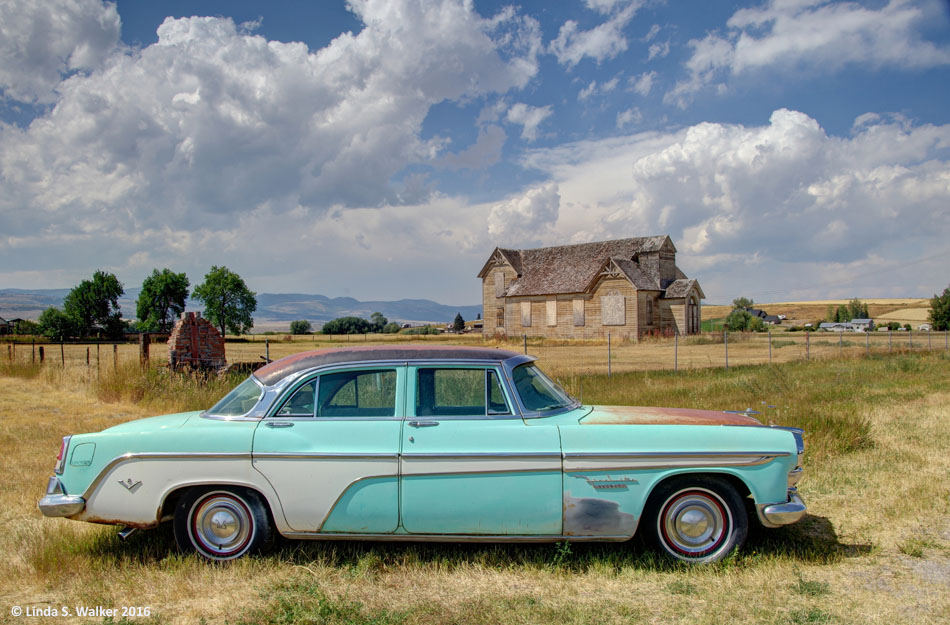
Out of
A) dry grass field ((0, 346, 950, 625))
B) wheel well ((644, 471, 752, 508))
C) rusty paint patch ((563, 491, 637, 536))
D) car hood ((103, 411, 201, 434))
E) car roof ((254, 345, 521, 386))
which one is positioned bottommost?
dry grass field ((0, 346, 950, 625))

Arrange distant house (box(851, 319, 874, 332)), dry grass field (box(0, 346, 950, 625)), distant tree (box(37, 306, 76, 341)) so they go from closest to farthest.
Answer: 1. dry grass field (box(0, 346, 950, 625))
2. distant tree (box(37, 306, 76, 341))
3. distant house (box(851, 319, 874, 332))

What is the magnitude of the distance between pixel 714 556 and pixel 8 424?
11.6m

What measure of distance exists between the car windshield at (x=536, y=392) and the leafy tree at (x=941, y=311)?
68.6m

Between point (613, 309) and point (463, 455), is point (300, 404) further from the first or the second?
point (613, 309)

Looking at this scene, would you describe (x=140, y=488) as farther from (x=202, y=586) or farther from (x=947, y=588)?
(x=947, y=588)

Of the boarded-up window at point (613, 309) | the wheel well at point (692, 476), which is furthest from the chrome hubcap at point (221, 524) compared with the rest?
the boarded-up window at point (613, 309)

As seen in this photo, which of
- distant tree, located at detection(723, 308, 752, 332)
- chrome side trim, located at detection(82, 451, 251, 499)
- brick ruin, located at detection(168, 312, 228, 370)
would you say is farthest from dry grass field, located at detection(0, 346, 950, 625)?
distant tree, located at detection(723, 308, 752, 332)

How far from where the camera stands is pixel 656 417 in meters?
4.88

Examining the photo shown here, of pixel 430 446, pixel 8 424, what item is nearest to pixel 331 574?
pixel 430 446

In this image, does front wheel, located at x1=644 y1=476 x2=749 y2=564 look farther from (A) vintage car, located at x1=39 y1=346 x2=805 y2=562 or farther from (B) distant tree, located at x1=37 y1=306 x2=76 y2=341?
(B) distant tree, located at x1=37 y1=306 x2=76 y2=341

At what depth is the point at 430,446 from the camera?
4504mm

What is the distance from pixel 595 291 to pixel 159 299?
186 ft

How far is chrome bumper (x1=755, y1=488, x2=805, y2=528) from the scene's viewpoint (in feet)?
14.7

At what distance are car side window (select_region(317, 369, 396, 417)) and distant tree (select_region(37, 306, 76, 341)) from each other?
83.5 metres
